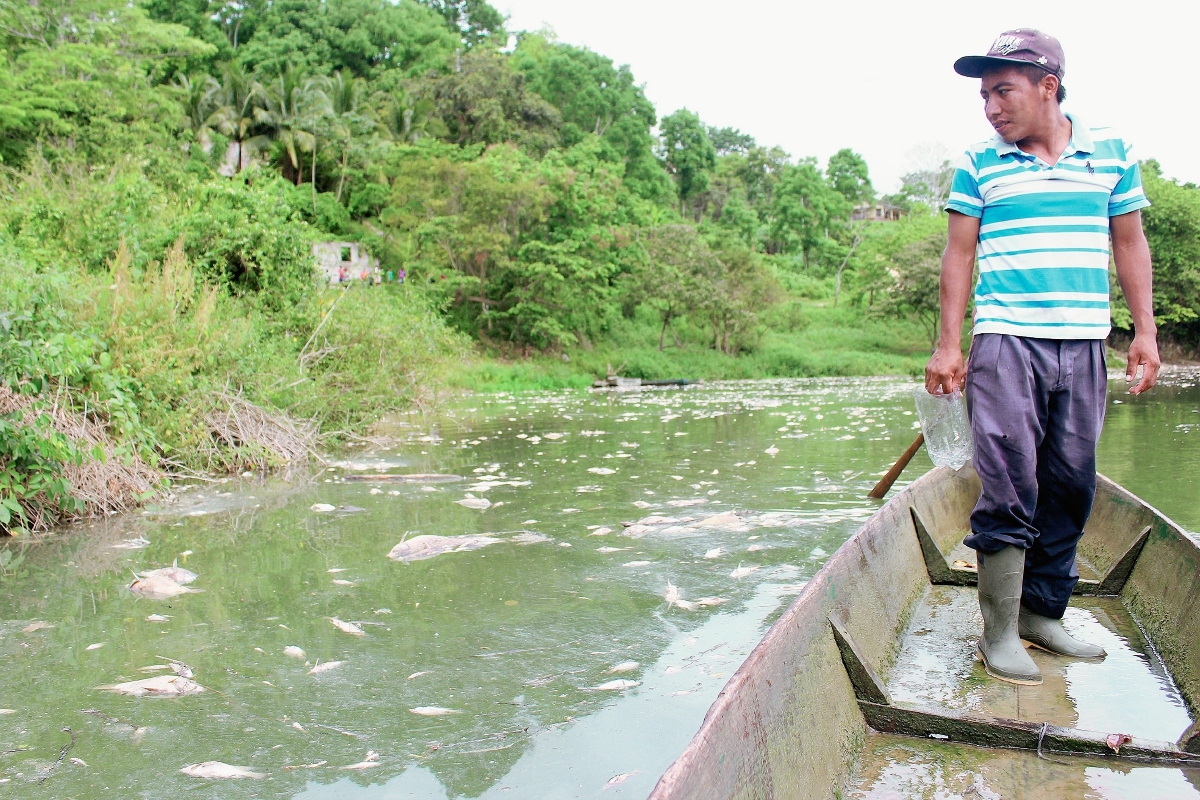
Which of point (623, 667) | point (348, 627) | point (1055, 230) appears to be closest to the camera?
point (1055, 230)

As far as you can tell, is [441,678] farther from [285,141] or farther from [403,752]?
[285,141]

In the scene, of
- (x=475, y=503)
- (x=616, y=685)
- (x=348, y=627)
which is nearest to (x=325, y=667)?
(x=348, y=627)

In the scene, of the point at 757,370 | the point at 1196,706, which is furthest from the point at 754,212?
the point at 1196,706

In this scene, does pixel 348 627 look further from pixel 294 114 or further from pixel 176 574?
pixel 294 114

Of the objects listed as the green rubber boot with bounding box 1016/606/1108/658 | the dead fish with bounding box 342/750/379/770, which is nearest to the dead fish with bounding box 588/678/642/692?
the dead fish with bounding box 342/750/379/770

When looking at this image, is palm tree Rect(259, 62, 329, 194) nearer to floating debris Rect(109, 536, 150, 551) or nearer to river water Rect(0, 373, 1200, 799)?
river water Rect(0, 373, 1200, 799)

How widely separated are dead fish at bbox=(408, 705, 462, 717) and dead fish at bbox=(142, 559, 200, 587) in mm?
2011

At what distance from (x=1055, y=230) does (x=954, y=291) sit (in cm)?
30

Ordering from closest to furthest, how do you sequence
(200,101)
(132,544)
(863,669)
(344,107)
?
(863,669) → (132,544) → (200,101) → (344,107)

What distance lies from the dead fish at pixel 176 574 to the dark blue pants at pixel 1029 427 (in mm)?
3565

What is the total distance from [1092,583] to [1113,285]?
106 feet

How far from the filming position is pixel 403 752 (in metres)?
2.50

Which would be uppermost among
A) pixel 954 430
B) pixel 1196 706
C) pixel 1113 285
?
pixel 1113 285

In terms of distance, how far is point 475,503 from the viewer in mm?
6188
